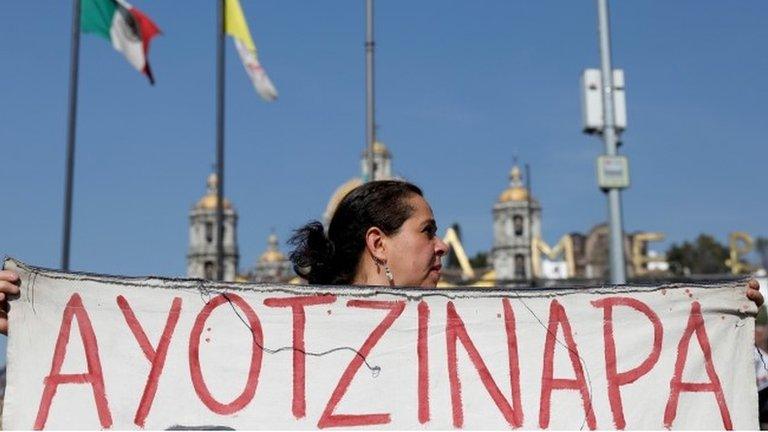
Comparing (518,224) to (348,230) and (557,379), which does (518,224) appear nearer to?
(348,230)

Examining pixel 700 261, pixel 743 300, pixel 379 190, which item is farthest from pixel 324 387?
pixel 700 261

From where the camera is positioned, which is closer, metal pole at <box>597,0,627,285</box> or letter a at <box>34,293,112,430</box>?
letter a at <box>34,293,112,430</box>

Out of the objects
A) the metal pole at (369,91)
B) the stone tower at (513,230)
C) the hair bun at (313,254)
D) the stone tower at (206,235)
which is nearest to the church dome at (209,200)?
the stone tower at (206,235)

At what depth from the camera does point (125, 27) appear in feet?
43.5

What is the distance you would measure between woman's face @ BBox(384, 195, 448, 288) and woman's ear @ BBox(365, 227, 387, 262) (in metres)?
0.01

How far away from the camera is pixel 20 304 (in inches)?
121

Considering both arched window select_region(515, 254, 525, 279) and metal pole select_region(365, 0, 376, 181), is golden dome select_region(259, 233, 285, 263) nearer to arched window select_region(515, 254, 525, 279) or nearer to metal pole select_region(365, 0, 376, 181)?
arched window select_region(515, 254, 525, 279)

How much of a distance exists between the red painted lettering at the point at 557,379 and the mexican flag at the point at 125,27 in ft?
34.7

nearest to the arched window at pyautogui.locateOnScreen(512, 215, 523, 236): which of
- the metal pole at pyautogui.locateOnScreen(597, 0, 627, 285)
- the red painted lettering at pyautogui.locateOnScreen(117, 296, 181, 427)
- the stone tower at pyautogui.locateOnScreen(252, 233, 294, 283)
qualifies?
the stone tower at pyautogui.locateOnScreen(252, 233, 294, 283)

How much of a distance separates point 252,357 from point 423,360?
1.54 feet

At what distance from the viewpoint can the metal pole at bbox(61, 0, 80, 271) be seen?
35.8 feet

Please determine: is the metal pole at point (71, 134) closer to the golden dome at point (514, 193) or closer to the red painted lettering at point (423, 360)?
the red painted lettering at point (423, 360)

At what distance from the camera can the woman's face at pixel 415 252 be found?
3.36 metres

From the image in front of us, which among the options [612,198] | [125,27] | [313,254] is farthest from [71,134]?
[313,254]
